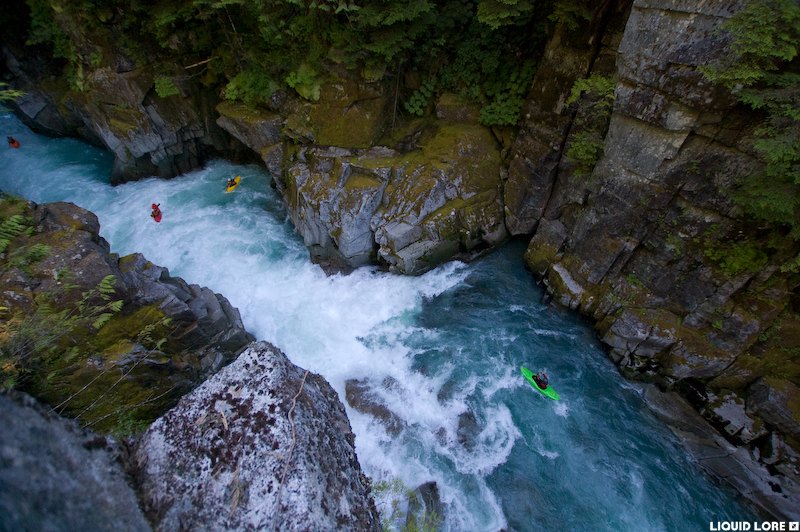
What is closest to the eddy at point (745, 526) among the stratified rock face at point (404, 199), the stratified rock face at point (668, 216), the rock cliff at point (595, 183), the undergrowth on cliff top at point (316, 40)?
the rock cliff at point (595, 183)

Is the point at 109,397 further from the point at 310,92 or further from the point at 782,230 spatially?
the point at 782,230

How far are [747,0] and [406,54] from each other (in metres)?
9.69

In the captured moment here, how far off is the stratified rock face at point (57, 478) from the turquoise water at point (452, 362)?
6.56m

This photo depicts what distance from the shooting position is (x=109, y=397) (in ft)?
21.4

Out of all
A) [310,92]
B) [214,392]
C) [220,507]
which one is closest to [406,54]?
[310,92]

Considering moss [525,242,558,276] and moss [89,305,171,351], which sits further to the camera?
moss [525,242,558,276]

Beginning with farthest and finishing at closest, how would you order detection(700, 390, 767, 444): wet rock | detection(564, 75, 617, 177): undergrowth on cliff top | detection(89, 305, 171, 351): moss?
detection(564, 75, 617, 177): undergrowth on cliff top
detection(700, 390, 767, 444): wet rock
detection(89, 305, 171, 351): moss

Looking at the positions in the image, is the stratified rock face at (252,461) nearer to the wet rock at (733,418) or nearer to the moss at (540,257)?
the wet rock at (733,418)

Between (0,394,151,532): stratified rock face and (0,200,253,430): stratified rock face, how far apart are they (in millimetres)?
3680

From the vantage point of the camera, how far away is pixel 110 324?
7.50m

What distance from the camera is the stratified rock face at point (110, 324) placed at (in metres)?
6.29

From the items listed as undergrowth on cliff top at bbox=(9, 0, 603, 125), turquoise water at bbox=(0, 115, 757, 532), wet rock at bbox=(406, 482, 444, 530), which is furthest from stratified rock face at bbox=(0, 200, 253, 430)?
undergrowth on cliff top at bbox=(9, 0, 603, 125)

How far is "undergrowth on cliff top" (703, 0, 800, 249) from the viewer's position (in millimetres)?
6652

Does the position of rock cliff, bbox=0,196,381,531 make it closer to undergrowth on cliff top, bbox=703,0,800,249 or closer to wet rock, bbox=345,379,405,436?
wet rock, bbox=345,379,405,436
